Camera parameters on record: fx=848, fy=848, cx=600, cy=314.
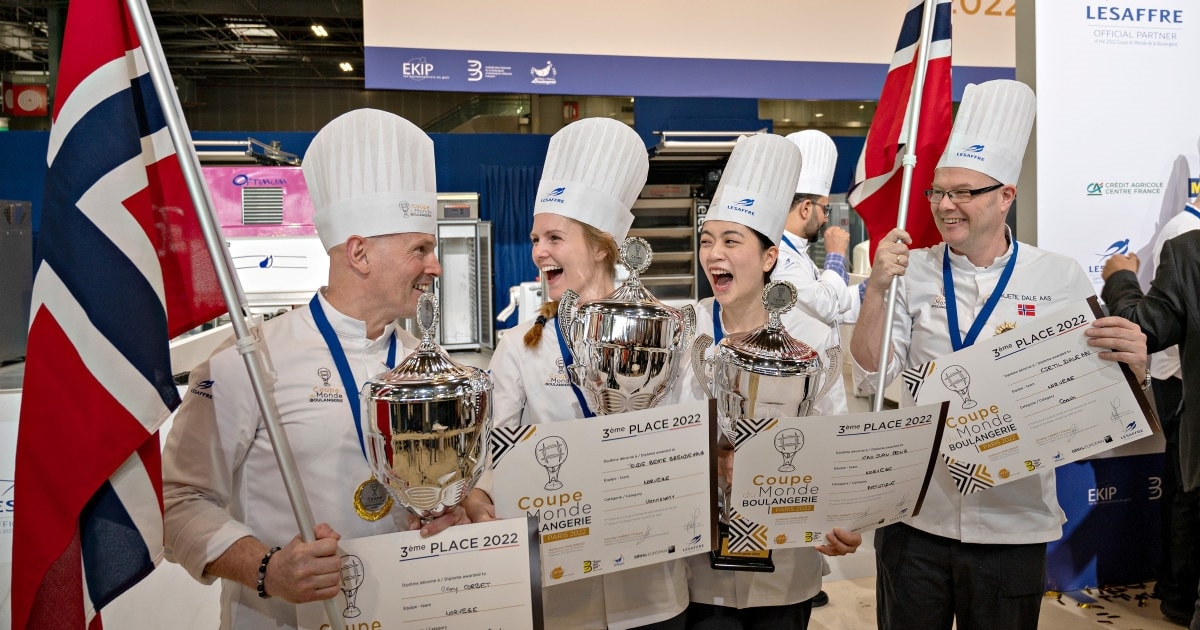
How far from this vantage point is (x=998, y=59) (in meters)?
5.25

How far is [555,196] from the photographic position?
180 cm

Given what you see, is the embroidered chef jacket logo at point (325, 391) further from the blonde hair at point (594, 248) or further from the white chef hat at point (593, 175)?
the white chef hat at point (593, 175)

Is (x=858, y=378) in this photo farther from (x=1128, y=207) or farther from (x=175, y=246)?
(x=1128, y=207)

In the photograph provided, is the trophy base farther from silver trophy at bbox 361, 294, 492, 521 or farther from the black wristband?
the black wristband

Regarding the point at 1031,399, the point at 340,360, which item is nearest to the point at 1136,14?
the point at 1031,399

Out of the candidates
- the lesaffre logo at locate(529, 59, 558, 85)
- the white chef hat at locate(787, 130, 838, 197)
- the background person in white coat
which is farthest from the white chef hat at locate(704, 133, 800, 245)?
the lesaffre logo at locate(529, 59, 558, 85)

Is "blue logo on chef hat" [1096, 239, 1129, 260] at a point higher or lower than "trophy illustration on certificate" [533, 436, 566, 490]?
higher

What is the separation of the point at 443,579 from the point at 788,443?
2.04 feet

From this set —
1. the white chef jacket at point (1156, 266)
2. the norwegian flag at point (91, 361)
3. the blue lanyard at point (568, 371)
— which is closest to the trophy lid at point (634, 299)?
the blue lanyard at point (568, 371)

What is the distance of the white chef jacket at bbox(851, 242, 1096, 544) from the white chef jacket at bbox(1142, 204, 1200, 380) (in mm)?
1367

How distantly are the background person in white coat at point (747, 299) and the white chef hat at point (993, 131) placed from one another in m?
0.49

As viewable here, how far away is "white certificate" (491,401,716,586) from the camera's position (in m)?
1.35

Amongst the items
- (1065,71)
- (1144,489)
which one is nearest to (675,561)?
(1065,71)

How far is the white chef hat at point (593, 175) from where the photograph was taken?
5.90ft
